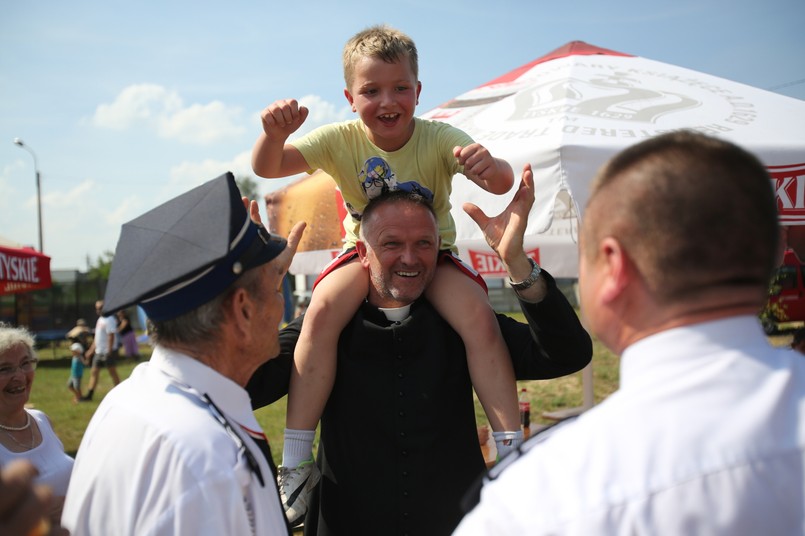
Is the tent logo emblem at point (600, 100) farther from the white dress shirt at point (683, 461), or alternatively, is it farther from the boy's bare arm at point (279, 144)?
the white dress shirt at point (683, 461)

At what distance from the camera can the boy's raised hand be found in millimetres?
2604

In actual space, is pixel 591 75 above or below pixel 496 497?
above

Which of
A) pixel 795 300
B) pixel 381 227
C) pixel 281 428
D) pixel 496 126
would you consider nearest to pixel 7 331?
pixel 381 227

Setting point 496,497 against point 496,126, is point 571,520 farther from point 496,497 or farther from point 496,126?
point 496,126

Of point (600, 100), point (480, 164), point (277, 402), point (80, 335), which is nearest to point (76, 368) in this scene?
point (80, 335)

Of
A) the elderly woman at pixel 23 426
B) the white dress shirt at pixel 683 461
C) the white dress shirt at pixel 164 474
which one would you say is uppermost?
the white dress shirt at pixel 683 461

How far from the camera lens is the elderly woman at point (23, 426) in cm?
337

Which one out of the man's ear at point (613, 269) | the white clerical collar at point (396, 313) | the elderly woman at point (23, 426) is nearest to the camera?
the man's ear at point (613, 269)

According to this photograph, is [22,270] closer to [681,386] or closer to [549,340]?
[549,340]

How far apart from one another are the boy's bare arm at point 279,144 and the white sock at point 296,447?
1.09 meters

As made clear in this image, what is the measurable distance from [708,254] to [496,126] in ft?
10.6

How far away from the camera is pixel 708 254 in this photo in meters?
1.08

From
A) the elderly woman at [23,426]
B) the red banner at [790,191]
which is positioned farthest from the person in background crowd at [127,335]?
the red banner at [790,191]

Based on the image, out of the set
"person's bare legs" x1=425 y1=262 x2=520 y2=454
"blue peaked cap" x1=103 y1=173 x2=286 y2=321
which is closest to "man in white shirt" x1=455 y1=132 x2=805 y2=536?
"blue peaked cap" x1=103 y1=173 x2=286 y2=321
